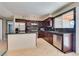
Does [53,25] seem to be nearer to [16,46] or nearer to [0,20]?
[16,46]

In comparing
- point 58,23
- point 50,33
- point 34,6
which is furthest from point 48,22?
point 34,6

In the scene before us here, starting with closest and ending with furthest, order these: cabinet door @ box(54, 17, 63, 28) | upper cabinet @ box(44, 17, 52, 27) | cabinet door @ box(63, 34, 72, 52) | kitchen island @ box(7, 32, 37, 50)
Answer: cabinet door @ box(63, 34, 72, 52), kitchen island @ box(7, 32, 37, 50), cabinet door @ box(54, 17, 63, 28), upper cabinet @ box(44, 17, 52, 27)

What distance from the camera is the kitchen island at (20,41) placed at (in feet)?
14.2

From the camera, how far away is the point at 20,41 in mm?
4531

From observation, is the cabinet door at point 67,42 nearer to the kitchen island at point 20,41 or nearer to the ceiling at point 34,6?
the ceiling at point 34,6

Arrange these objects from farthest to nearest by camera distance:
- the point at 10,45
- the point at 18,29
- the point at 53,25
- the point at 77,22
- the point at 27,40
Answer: the point at 18,29 < the point at 53,25 < the point at 27,40 < the point at 10,45 < the point at 77,22

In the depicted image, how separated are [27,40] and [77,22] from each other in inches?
93.1

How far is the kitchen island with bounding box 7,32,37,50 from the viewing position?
434 centimetres

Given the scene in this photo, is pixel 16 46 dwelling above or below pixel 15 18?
below

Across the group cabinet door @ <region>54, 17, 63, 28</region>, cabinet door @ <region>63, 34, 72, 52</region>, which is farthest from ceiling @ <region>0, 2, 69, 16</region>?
cabinet door @ <region>63, 34, 72, 52</region>

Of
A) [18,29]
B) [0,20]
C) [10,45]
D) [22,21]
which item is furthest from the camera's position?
[22,21]

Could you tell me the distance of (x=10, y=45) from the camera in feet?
14.2

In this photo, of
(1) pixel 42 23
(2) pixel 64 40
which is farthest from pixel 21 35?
(1) pixel 42 23

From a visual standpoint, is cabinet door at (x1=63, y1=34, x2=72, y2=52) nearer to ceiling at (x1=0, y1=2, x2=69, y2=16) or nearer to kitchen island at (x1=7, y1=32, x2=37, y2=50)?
ceiling at (x1=0, y1=2, x2=69, y2=16)
